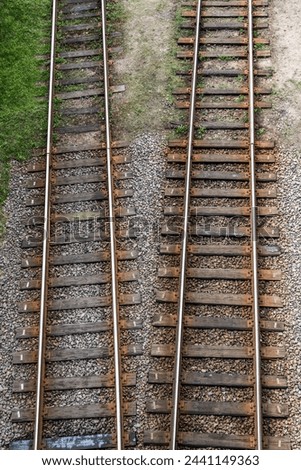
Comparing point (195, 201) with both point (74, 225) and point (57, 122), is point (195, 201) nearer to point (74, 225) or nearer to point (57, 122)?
point (74, 225)

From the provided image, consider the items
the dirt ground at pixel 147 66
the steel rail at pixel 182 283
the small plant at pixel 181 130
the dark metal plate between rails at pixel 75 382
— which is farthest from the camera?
the dirt ground at pixel 147 66

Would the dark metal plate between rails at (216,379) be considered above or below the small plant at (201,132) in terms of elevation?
below

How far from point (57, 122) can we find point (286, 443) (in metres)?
6.73

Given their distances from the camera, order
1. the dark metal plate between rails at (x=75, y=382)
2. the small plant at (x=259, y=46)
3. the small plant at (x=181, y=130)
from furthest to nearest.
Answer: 1. the small plant at (x=259, y=46)
2. the small plant at (x=181, y=130)
3. the dark metal plate between rails at (x=75, y=382)

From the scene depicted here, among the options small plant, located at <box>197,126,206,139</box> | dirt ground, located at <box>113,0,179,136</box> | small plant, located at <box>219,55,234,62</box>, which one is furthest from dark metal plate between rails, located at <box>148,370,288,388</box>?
small plant, located at <box>219,55,234,62</box>

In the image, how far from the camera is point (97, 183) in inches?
373

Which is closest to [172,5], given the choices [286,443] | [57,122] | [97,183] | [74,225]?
[57,122]

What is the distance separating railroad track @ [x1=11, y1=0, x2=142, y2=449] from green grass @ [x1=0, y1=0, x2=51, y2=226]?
37 centimetres

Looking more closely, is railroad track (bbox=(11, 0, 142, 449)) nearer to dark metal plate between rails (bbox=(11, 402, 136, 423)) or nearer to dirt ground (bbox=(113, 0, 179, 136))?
dark metal plate between rails (bbox=(11, 402, 136, 423))

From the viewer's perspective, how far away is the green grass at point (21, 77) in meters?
10.2

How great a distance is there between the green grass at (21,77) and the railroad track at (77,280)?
37 cm

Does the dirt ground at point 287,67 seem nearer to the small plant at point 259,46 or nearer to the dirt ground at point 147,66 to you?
the small plant at point 259,46

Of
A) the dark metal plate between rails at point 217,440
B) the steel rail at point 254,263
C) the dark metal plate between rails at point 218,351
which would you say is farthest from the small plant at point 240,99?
the dark metal plate between rails at point 217,440

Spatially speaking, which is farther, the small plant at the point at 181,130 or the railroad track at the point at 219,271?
the small plant at the point at 181,130
